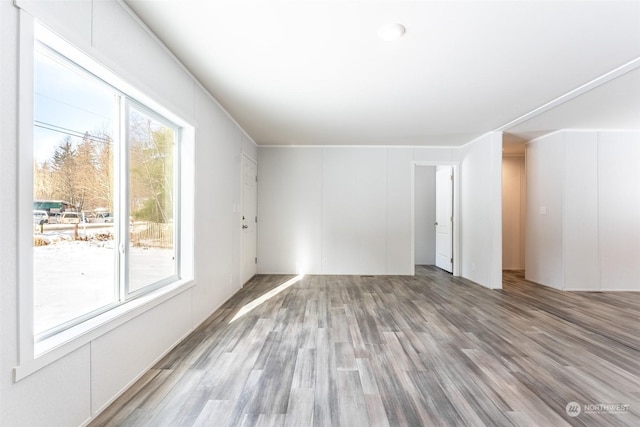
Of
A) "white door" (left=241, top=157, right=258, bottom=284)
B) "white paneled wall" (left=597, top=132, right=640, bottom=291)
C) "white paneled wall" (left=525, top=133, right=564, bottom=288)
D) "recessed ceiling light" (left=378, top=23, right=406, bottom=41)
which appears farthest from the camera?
"white door" (left=241, top=157, right=258, bottom=284)

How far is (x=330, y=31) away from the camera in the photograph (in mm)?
1976

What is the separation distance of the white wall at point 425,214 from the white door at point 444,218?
0.28 m

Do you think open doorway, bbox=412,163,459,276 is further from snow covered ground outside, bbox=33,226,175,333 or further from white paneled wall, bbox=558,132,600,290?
snow covered ground outside, bbox=33,226,175,333

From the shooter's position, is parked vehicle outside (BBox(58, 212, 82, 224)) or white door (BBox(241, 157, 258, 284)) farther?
white door (BBox(241, 157, 258, 284))

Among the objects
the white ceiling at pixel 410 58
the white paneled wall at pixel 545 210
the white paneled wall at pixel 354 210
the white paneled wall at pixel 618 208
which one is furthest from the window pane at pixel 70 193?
the white paneled wall at pixel 618 208

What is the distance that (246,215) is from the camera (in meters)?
4.68

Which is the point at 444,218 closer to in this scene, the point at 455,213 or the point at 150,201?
the point at 455,213

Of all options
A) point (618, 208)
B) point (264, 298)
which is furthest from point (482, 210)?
point (264, 298)

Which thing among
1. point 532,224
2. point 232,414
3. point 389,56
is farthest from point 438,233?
point 232,414

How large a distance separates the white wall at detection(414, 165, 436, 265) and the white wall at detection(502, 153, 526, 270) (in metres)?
1.46

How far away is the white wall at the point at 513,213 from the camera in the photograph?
578 centimetres

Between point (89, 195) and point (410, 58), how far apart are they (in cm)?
267

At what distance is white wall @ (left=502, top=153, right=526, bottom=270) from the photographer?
5781 millimetres

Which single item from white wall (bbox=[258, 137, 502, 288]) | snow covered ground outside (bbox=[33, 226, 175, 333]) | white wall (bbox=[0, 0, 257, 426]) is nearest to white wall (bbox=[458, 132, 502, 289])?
white wall (bbox=[258, 137, 502, 288])
